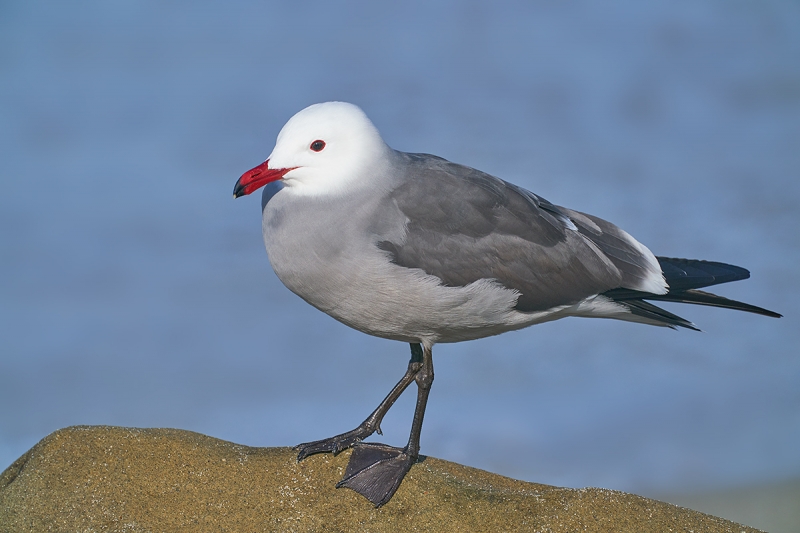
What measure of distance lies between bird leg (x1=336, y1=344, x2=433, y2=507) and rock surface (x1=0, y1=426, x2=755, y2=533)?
7cm

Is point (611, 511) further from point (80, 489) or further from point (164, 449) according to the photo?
point (80, 489)

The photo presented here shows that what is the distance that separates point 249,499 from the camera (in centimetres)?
550

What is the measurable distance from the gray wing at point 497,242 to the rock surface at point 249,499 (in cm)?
131

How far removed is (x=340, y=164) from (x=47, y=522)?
9.47 feet

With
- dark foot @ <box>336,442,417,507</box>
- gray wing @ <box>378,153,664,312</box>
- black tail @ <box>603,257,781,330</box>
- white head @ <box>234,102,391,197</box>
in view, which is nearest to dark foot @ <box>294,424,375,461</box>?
dark foot @ <box>336,442,417,507</box>

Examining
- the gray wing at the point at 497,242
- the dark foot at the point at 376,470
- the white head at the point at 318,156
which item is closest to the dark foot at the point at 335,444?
the dark foot at the point at 376,470

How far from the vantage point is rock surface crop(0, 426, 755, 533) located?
5395 mm

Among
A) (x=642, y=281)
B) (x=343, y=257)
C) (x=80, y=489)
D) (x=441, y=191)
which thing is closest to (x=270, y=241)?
(x=343, y=257)

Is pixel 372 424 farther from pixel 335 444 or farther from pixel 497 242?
pixel 497 242

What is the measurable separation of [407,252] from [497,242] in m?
0.72

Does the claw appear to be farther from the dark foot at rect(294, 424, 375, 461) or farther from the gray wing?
the gray wing

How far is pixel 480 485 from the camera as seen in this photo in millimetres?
5934

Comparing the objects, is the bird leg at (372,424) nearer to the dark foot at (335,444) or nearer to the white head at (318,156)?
the dark foot at (335,444)

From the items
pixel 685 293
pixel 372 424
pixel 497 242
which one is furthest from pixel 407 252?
pixel 685 293
